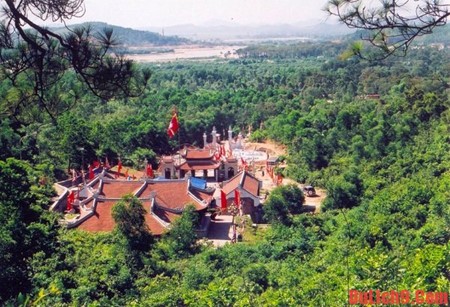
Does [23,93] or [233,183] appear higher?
[23,93]

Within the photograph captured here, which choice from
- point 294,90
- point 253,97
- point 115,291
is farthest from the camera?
point 294,90

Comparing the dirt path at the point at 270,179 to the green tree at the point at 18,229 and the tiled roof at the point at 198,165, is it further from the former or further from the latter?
the green tree at the point at 18,229

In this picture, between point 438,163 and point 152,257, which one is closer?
point 152,257

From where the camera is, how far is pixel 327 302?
238 inches

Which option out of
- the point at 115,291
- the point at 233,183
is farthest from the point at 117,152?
the point at 115,291

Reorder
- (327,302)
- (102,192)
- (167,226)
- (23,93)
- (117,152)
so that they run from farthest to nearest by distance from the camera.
Answer: 1. (117,152)
2. (102,192)
3. (167,226)
4. (327,302)
5. (23,93)

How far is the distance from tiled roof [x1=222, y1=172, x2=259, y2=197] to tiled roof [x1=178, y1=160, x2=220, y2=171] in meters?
2.75

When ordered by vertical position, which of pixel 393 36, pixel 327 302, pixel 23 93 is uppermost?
pixel 393 36

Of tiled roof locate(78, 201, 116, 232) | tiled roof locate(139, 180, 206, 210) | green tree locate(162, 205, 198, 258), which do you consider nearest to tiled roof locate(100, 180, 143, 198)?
tiled roof locate(139, 180, 206, 210)

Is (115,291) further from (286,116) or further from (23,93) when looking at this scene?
(286,116)

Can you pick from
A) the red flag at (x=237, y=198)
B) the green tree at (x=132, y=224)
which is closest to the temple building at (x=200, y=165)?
the red flag at (x=237, y=198)

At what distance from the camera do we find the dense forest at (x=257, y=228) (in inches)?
263

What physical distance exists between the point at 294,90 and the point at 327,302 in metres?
32.4

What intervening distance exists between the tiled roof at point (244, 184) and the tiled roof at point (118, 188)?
103 inches
